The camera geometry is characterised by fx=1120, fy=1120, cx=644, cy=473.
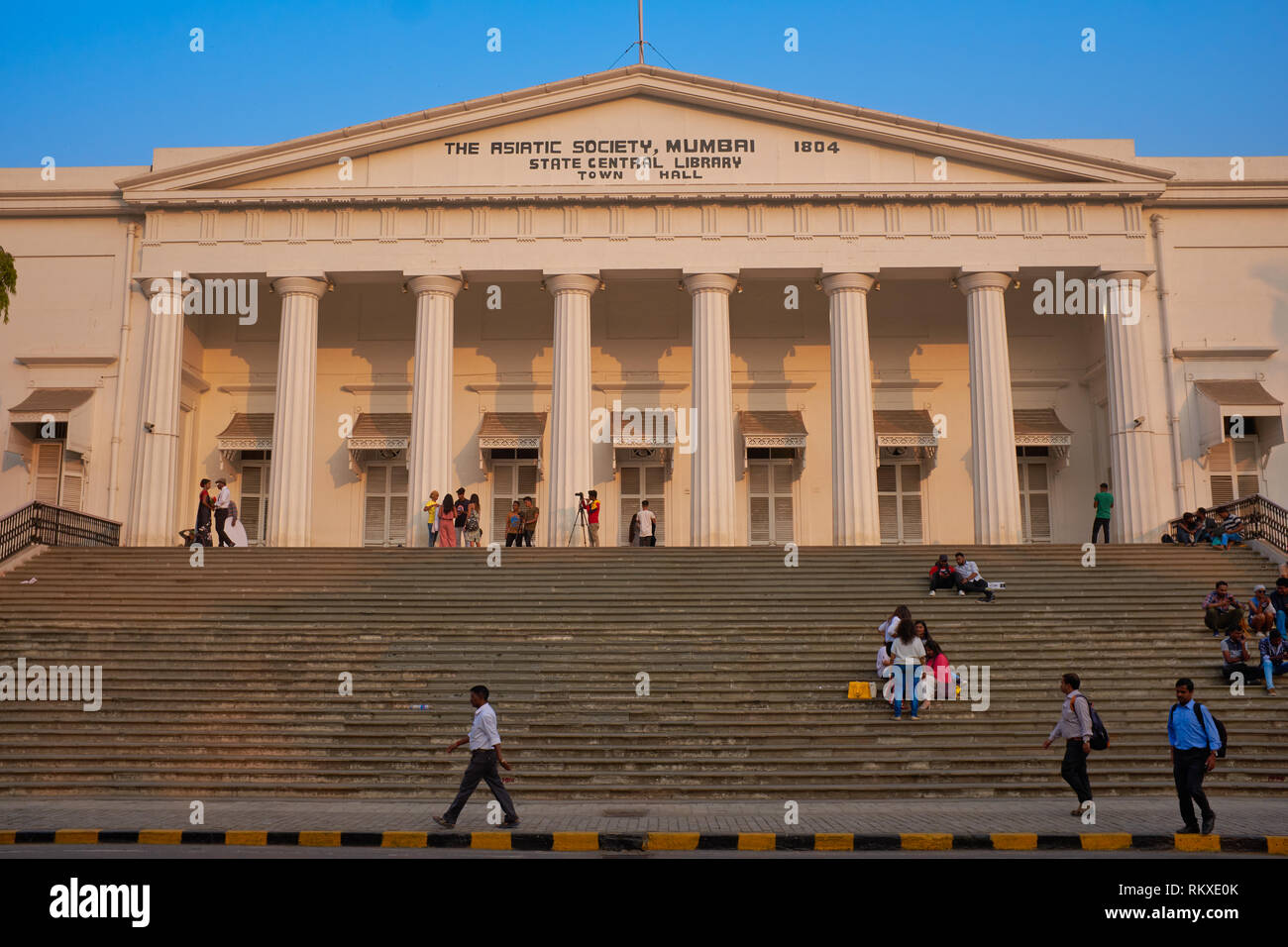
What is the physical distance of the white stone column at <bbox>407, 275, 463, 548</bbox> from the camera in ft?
85.1

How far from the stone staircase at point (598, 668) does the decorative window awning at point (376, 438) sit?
769cm

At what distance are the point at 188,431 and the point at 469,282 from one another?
903 centimetres

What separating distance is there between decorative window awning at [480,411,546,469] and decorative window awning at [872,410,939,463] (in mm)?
9046

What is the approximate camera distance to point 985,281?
1061 inches

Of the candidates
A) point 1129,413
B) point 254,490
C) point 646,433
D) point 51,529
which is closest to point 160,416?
point 51,529

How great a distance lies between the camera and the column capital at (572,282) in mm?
27031

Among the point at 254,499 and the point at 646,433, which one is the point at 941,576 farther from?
the point at 254,499

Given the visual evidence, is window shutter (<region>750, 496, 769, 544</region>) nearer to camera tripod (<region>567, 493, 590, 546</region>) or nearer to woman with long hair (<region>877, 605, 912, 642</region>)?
camera tripod (<region>567, 493, 590, 546</region>)

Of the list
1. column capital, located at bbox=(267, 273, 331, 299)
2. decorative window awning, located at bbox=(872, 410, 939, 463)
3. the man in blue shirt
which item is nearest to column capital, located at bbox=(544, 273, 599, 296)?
column capital, located at bbox=(267, 273, 331, 299)

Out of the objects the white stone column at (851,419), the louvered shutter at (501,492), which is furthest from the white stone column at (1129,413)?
the louvered shutter at (501,492)

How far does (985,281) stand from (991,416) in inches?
133

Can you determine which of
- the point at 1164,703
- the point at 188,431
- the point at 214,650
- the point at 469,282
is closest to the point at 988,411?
the point at 1164,703
